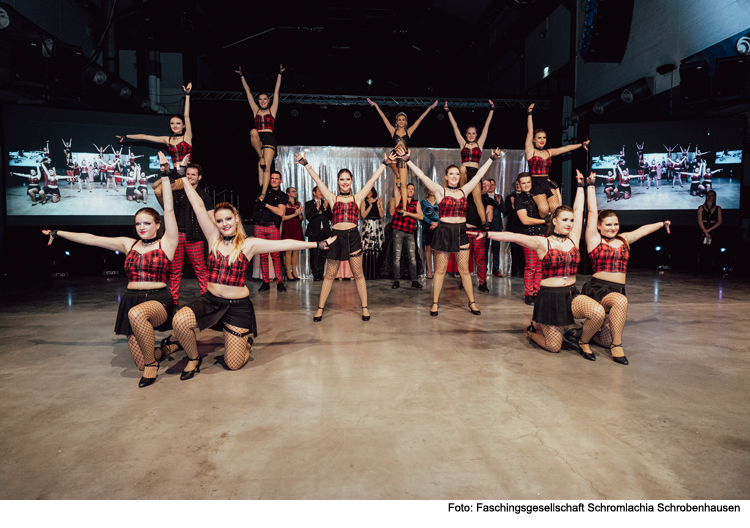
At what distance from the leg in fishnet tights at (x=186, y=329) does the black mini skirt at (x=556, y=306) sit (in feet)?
8.87

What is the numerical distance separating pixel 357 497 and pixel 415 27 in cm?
1570

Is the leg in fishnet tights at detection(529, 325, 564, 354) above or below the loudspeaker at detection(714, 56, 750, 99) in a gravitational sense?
below

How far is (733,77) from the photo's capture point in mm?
7473

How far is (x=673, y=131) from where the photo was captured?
29.4 feet

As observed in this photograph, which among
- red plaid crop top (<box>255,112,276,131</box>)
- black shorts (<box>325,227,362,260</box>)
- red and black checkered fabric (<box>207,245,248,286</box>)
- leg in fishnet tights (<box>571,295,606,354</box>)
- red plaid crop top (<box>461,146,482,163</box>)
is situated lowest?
leg in fishnet tights (<box>571,295,606,354</box>)

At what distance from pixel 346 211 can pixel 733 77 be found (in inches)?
276

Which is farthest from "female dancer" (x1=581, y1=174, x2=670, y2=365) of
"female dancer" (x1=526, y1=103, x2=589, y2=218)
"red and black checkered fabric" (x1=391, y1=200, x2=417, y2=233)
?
"red and black checkered fabric" (x1=391, y1=200, x2=417, y2=233)

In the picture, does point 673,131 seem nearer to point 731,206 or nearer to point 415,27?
point 731,206

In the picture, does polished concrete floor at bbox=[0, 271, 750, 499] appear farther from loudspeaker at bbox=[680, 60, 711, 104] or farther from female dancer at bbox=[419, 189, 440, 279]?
loudspeaker at bbox=[680, 60, 711, 104]

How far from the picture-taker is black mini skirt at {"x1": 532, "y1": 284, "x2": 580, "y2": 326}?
374 centimetres

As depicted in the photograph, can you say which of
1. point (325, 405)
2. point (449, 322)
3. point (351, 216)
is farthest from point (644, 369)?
point (351, 216)

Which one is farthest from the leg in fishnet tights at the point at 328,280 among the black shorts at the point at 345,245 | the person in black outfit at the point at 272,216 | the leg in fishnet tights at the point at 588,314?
the leg in fishnet tights at the point at 588,314

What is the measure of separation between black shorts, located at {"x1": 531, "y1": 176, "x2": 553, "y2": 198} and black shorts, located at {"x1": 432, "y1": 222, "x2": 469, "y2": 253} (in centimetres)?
133

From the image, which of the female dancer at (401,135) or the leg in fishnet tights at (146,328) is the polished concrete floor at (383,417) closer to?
the leg in fishnet tights at (146,328)
